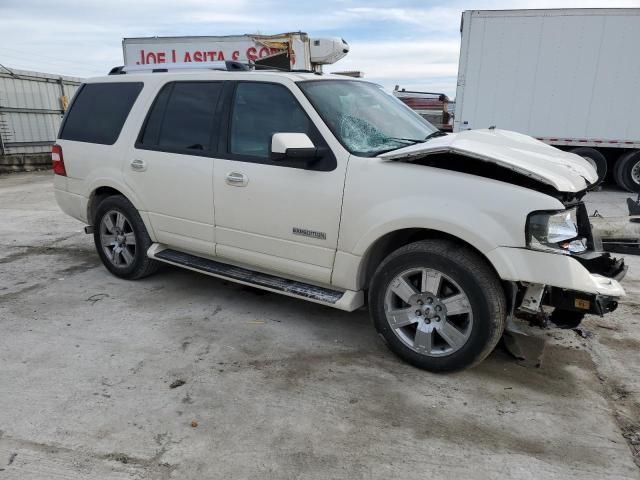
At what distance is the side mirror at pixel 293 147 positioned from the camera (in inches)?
134

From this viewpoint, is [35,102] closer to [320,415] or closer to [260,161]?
[260,161]

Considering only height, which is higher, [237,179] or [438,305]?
[237,179]

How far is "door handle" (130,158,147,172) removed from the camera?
4.59 metres

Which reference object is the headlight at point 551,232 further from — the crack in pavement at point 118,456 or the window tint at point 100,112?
the window tint at point 100,112

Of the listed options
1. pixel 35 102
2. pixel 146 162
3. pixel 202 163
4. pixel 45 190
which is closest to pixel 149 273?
pixel 146 162

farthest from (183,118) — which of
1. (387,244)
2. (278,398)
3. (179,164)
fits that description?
(278,398)

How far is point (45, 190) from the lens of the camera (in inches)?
458

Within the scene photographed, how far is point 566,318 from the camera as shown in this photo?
132 inches

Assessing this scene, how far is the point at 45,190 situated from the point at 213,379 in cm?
1025

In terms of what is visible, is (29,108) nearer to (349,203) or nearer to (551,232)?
(349,203)

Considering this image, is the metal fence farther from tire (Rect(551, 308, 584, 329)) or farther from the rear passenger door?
tire (Rect(551, 308, 584, 329))

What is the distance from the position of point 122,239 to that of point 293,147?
8.30 feet

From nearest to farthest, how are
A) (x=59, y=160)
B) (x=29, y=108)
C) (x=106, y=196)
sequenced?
(x=106, y=196) < (x=59, y=160) < (x=29, y=108)

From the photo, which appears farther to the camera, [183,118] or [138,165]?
[138,165]
